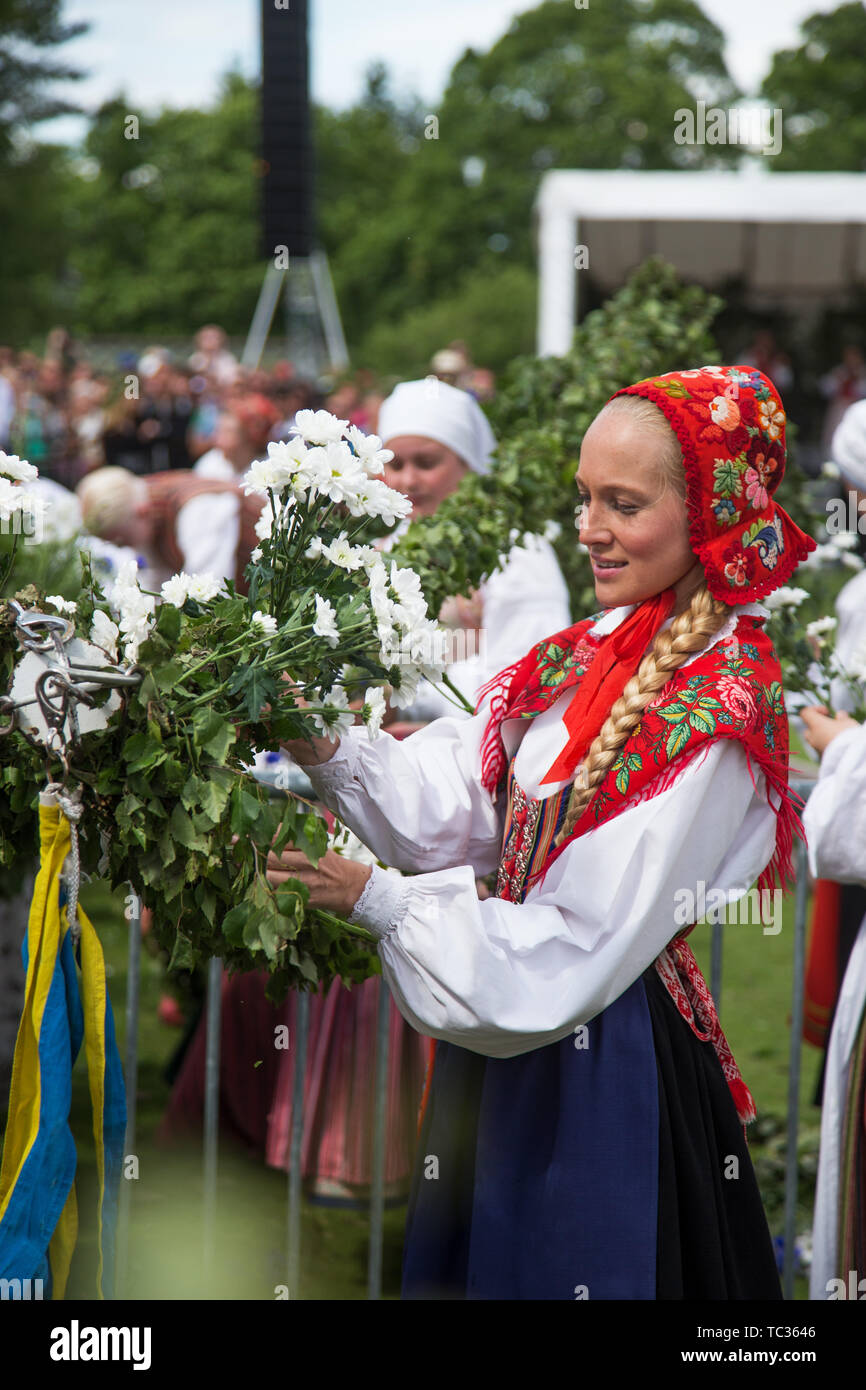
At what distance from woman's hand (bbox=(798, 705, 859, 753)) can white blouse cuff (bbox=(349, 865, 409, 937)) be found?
1166 mm

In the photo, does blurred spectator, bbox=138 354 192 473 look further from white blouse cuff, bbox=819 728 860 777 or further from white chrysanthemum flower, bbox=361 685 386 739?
white chrysanthemum flower, bbox=361 685 386 739

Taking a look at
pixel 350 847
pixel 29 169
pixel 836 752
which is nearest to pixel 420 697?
pixel 350 847

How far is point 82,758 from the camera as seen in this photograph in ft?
5.83

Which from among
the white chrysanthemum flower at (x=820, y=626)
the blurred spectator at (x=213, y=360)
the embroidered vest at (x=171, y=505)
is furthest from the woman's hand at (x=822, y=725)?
the blurred spectator at (x=213, y=360)

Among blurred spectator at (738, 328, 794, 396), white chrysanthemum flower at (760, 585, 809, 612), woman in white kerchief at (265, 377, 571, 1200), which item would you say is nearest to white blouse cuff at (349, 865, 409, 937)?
white chrysanthemum flower at (760, 585, 809, 612)

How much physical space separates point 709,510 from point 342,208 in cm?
4983

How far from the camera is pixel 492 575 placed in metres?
3.37

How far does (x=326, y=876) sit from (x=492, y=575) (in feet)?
5.27

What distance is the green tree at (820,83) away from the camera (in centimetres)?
3681

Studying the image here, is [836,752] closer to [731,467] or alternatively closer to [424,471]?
[731,467]

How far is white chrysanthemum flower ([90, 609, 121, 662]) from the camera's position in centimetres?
177

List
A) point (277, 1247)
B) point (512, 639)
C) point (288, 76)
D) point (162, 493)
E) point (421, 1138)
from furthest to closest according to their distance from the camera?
point (288, 76) < point (162, 493) < point (277, 1247) < point (512, 639) < point (421, 1138)
